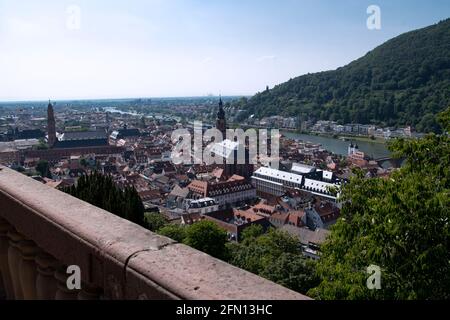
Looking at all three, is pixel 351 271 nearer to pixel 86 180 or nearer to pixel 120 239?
pixel 120 239

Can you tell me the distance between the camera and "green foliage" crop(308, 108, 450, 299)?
5586mm

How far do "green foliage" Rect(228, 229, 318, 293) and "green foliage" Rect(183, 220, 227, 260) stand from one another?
0.63 meters

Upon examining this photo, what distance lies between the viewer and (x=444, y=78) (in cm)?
9925

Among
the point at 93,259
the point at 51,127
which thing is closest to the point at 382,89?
the point at 51,127

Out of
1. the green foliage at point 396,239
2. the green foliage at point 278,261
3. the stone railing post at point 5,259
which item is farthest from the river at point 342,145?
the stone railing post at point 5,259

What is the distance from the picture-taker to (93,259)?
146 cm

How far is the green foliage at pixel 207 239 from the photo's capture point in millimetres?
18969

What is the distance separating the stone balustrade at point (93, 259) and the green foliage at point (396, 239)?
4.71m

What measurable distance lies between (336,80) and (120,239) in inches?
5133

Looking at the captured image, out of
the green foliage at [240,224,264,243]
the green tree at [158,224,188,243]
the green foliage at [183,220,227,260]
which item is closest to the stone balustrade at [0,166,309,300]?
the green foliage at [183,220,227,260]

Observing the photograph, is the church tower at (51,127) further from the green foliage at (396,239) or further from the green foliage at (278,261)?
the green foliage at (396,239)

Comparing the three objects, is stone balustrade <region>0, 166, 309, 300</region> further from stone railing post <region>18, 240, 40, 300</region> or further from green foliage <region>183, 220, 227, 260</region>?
green foliage <region>183, 220, 227, 260</region>

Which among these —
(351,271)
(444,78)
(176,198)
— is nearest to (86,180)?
(351,271)

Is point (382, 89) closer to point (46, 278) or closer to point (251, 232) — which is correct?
point (251, 232)
